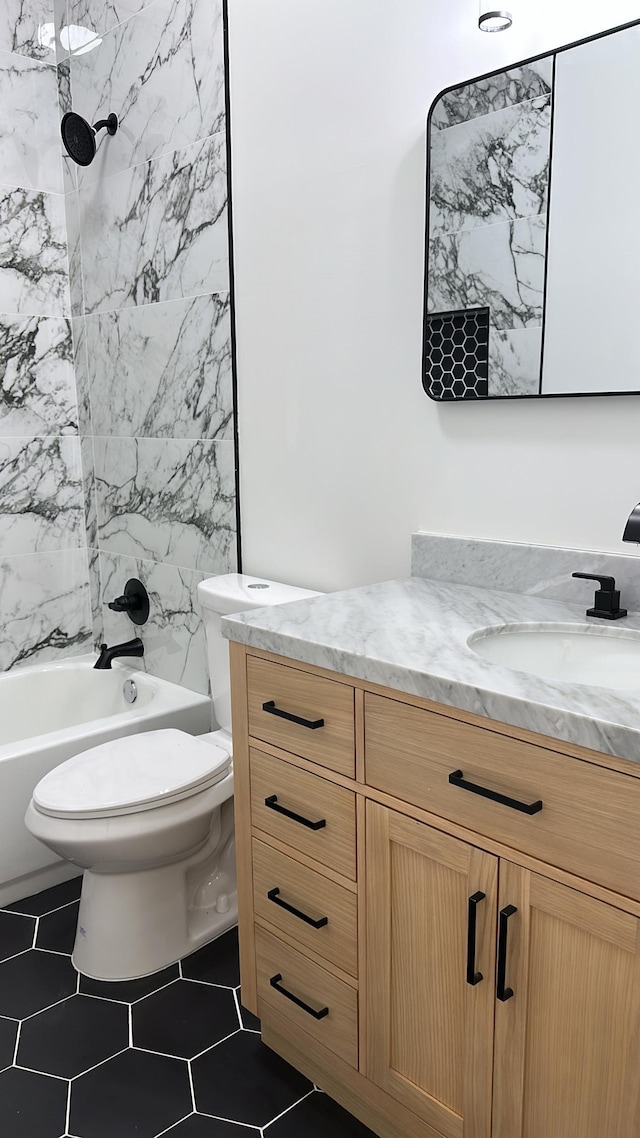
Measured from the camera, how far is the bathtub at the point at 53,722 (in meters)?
2.21

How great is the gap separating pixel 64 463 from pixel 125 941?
1648 mm

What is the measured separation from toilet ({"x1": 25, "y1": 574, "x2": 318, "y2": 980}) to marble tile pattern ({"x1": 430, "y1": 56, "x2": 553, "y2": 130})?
1.06m

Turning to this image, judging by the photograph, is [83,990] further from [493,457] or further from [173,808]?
[493,457]

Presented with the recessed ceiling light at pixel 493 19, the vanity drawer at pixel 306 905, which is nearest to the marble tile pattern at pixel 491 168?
the recessed ceiling light at pixel 493 19

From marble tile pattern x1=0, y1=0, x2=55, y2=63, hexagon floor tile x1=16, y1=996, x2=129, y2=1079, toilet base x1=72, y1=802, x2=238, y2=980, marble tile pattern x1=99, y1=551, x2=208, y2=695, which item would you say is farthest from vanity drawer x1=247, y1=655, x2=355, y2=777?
marble tile pattern x1=0, y1=0, x2=55, y2=63

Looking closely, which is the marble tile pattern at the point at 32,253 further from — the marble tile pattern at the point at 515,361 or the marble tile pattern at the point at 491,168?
the marble tile pattern at the point at 515,361

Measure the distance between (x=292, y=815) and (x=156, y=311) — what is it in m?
1.63

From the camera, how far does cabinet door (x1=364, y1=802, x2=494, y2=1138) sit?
3.83 ft

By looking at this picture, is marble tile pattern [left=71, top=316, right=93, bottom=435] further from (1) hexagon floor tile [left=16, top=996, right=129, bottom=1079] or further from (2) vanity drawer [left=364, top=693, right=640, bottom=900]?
(2) vanity drawer [left=364, top=693, right=640, bottom=900]

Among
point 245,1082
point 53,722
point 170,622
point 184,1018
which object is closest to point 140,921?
point 184,1018

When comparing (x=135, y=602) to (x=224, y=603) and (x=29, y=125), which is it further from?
(x=29, y=125)

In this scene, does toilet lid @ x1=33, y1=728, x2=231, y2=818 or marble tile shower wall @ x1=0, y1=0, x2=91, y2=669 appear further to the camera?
marble tile shower wall @ x1=0, y1=0, x2=91, y2=669

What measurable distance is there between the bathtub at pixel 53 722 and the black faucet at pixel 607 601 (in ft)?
4.51

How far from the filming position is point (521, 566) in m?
1.62
